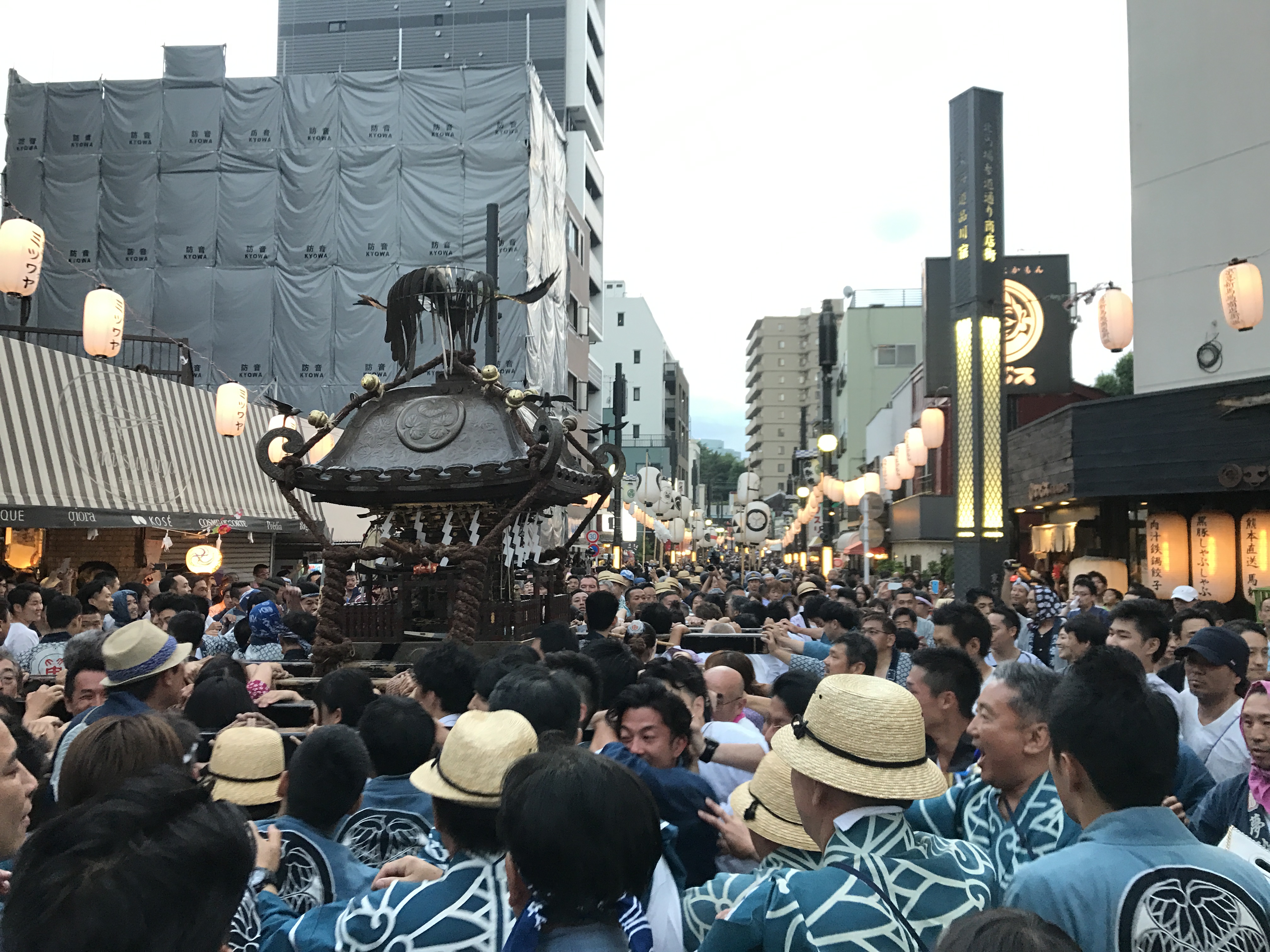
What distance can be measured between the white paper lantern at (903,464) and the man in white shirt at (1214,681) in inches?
756

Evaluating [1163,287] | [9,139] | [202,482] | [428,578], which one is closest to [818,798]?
[428,578]

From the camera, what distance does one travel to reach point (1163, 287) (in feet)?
76.1

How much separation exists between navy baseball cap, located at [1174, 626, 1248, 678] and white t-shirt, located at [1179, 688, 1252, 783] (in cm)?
21

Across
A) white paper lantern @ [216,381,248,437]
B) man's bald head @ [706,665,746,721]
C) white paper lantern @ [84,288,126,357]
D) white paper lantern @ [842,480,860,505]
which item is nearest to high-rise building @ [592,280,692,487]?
white paper lantern @ [842,480,860,505]

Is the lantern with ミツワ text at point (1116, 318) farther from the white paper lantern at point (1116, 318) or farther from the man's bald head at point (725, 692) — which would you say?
the man's bald head at point (725, 692)

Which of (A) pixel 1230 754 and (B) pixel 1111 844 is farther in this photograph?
(A) pixel 1230 754

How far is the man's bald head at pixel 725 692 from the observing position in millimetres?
5934

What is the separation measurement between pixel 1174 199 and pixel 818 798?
24.0 metres

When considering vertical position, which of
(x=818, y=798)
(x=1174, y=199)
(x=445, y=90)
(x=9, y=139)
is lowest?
(x=818, y=798)

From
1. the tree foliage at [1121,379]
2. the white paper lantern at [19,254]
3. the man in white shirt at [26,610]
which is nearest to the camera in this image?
the man in white shirt at [26,610]

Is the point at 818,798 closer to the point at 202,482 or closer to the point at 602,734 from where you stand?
the point at 602,734

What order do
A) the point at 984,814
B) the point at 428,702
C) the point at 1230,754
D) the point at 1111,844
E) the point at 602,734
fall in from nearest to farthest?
the point at 1111,844, the point at 984,814, the point at 602,734, the point at 1230,754, the point at 428,702

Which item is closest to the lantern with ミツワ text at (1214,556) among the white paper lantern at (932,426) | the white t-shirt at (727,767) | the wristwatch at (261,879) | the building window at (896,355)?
the white paper lantern at (932,426)

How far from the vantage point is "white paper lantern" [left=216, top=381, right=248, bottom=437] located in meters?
18.2
